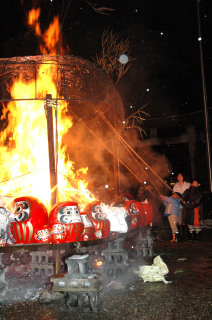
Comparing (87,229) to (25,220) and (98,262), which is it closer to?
(25,220)

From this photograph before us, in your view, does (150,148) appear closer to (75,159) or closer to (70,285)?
(75,159)

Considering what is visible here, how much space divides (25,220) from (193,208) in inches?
241

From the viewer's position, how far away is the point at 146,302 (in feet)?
14.9

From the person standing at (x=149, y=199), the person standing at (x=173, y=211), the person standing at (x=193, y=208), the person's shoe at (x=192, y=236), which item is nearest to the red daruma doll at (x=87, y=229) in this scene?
the person standing at (x=149, y=199)

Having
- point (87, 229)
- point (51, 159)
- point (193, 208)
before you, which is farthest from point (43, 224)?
point (193, 208)

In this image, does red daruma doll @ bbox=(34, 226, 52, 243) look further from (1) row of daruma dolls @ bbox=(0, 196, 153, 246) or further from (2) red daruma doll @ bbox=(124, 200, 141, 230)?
(2) red daruma doll @ bbox=(124, 200, 141, 230)

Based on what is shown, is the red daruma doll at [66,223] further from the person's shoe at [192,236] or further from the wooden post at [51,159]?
the person's shoe at [192,236]

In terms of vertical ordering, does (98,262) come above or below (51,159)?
below

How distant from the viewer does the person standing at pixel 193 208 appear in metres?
9.48

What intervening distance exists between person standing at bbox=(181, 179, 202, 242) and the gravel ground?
3202mm

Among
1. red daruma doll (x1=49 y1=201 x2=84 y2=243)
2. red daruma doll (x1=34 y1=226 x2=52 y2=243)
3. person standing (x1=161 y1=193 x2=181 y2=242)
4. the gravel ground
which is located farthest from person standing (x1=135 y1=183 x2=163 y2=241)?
red daruma doll (x1=34 y1=226 x2=52 y2=243)

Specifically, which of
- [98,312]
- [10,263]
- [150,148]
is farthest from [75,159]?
[98,312]

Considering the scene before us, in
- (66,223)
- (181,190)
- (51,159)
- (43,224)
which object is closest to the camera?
(66,223)

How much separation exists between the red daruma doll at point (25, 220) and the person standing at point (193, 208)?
5775 mm
